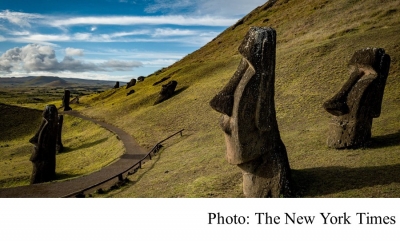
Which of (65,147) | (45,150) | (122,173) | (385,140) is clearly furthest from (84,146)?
(385,140)

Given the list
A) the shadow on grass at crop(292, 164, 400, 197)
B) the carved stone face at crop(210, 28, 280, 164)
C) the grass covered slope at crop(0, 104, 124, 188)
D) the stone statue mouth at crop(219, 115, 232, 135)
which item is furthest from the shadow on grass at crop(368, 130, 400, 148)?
the grass covered slope at crop(0, 104, 124, 188)

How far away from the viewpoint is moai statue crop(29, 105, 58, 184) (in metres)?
24.1

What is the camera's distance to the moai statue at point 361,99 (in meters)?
15.5

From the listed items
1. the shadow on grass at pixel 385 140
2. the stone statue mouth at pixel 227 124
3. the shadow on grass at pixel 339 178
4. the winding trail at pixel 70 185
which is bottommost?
the winding trail at pixel 70 185

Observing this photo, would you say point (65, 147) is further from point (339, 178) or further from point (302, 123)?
point (339, 178)

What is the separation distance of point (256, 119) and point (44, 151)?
19.5 meters

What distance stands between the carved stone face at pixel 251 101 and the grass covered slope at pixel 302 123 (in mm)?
2356

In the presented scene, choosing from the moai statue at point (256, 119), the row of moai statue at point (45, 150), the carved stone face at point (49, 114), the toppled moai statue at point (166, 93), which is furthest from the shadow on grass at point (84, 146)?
the moai statue at point (256, 119)

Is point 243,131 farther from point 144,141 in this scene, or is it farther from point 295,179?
point 144,141

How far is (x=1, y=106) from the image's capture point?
5250 cm

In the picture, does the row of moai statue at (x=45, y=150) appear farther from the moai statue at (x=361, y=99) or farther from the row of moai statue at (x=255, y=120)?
the moai statue at (x=361, y=99)

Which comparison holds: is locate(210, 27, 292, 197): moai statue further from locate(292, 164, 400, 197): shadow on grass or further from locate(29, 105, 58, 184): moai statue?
locate(29, 105, 58, 184): moai statue

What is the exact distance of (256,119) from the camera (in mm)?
10367

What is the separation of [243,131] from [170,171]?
9937 millimetres
